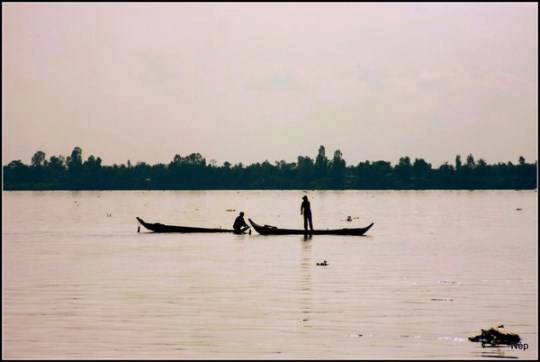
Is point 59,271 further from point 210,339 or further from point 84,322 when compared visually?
point 210,339

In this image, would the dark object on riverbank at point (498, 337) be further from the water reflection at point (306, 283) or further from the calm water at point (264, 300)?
the water reflection at point (306, 283)

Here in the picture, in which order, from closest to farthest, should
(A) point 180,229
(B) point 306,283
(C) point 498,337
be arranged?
1. (C) point 498,337
2. (B) point 306,283
3. (A) point 180,229

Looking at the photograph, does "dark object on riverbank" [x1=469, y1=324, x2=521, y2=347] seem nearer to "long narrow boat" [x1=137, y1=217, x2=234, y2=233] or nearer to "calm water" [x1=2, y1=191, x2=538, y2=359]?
"calm water" [x1=2, y1=191, x2=538, y2=359]

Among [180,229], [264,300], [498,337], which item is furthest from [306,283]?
[180,229]

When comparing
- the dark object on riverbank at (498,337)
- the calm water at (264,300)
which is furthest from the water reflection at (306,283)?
the dark object on riverbank at (498,337)

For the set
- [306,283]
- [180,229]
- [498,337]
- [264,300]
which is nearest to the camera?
[498,337]

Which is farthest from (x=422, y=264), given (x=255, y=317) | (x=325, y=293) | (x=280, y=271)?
(x=255, y=317)

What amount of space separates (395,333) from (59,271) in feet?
60.8

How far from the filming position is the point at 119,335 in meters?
23.3

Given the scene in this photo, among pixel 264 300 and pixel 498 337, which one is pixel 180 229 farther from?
pixel 498 337

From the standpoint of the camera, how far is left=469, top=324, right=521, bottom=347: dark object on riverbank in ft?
72.8

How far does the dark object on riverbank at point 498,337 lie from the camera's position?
72.8 ft

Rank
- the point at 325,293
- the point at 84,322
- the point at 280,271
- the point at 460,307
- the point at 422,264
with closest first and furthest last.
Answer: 1. the point at 84,322
2. the point at 460,307
3. the point at 325,293
4. the point at 280,271
5. the point at 422,264

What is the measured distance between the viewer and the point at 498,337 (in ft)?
73.1
